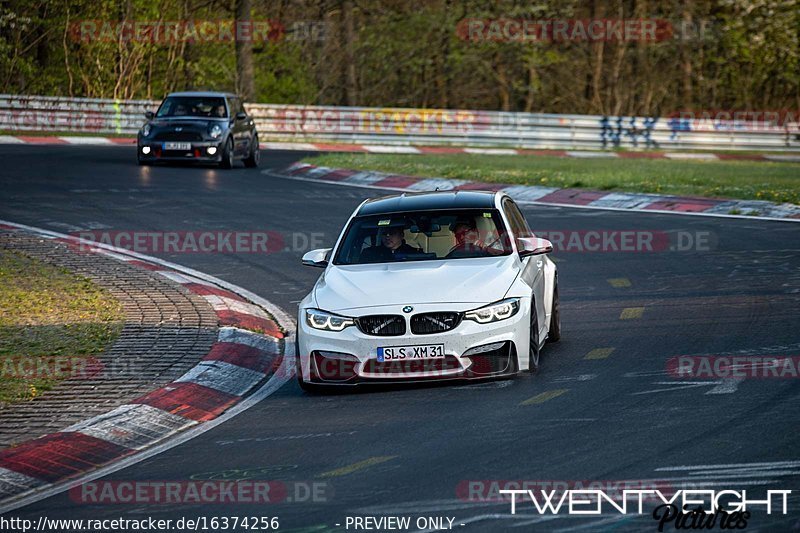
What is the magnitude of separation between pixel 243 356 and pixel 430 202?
2.06 meters

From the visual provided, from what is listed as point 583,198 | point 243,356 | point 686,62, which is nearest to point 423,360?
point 243,356

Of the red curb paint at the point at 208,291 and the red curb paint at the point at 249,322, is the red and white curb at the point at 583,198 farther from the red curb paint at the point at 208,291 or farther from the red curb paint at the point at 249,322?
the red curb paint at the point at 249,322

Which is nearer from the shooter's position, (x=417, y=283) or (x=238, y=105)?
(x=417, y=283)

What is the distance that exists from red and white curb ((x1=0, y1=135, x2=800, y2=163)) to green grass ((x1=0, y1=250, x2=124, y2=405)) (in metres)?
21.4

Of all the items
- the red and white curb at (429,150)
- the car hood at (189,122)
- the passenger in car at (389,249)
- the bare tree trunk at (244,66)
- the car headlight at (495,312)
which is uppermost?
the bare tree trunk at (244,66)

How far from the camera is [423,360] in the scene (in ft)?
31.6

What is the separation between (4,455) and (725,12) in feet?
168

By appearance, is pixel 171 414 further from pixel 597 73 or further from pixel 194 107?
pixel 597 73

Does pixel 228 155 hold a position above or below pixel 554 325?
above

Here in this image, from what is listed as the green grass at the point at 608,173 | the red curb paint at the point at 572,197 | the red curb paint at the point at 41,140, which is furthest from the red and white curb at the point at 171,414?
the red curb paint at the point at 41,140

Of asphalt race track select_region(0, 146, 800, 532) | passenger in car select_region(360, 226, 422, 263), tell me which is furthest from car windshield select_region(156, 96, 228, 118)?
passenger in car select_region(360, 226, 422, 263)

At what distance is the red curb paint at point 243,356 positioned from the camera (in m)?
10.8

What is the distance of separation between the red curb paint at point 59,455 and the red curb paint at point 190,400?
0.92m

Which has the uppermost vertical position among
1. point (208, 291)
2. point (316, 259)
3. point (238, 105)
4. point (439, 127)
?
point (238, 105)
